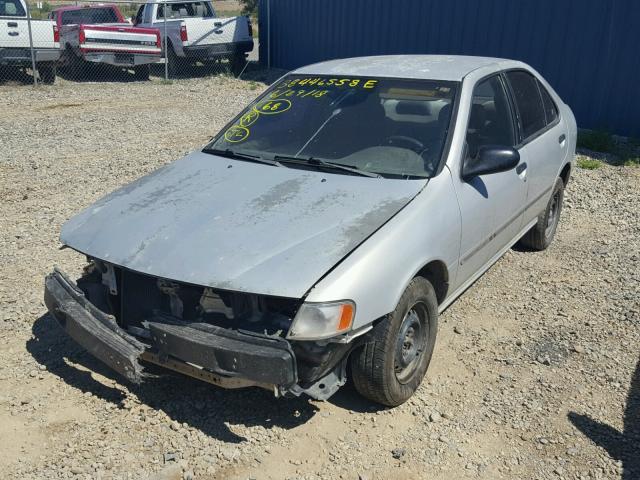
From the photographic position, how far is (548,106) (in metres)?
5.42

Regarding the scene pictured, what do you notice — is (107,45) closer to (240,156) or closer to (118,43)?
(118,43)

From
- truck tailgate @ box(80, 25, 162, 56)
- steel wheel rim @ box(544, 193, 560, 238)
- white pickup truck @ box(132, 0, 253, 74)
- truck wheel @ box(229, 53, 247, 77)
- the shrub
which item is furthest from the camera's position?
truck wheel @ box(229, 53, 247, 77)

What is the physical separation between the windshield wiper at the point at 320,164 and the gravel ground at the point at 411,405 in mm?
1261

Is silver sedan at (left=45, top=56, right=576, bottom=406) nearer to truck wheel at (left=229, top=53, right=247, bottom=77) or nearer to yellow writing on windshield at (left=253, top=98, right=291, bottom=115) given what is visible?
yellow writing on windshield at (left=253, top=98, right=291, bottom=115)

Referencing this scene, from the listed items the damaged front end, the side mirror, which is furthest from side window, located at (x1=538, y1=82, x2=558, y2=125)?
the damaged front end

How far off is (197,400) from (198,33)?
1348 cm

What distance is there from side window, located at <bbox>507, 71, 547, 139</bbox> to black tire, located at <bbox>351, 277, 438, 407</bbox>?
1.88 metres

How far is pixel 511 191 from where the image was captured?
4.43m

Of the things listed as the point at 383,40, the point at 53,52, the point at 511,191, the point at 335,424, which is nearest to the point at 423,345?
the point at 335,424

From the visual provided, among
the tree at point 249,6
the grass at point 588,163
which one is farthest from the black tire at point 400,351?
the tree at point 249,6

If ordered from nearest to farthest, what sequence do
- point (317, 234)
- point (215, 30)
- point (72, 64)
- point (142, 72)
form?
point (317, 234), point (72, 64), point (215, 30), point (142, 72)

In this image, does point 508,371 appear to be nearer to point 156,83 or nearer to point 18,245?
point 18,245

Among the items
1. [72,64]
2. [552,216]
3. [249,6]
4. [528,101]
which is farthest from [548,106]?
[249,6]

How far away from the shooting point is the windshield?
12.8 ft
